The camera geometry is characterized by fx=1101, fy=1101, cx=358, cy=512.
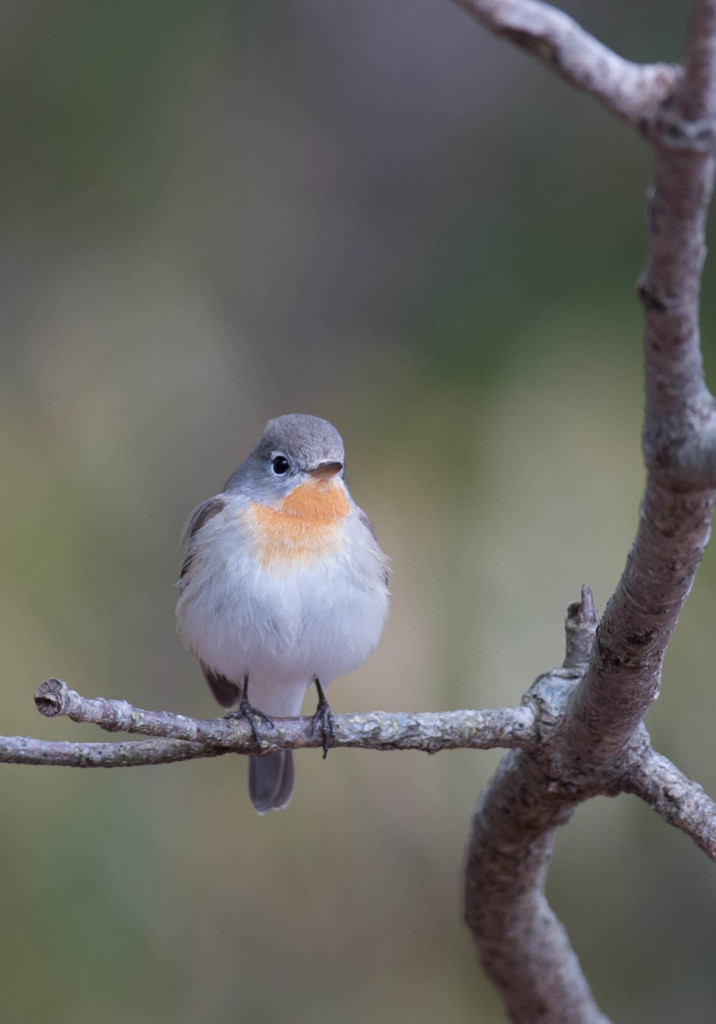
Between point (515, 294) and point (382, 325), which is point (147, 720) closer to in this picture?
point (515, 294)

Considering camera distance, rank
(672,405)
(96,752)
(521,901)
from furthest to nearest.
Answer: (521,901), (96,752), (672,405)

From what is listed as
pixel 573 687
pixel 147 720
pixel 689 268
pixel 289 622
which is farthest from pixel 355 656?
pixel 689 268

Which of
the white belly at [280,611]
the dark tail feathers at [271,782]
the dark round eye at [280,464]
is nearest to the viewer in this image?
the white belly at [280,611]

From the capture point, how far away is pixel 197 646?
2982mm

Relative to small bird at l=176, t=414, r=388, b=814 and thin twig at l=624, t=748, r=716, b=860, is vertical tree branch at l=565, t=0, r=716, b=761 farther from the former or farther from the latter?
small bird at l=176, t=414, r=388, b=814

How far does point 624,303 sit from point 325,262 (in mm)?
1500

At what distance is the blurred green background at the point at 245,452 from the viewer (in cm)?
320

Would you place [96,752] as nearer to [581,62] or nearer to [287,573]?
[287,573]

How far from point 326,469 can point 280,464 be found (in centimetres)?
19

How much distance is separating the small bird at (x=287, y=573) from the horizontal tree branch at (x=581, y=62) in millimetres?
1788

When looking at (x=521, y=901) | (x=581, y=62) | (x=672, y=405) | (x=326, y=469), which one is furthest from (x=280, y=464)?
(x=581, y=62)

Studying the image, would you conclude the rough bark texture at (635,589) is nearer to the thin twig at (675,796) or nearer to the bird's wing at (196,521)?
the thin twig at (675,796)

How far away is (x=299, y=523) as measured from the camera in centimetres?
291

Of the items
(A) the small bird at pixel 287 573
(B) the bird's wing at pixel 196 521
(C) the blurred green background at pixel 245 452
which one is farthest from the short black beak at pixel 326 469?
(C) the blurred green background at pixel 245 452
